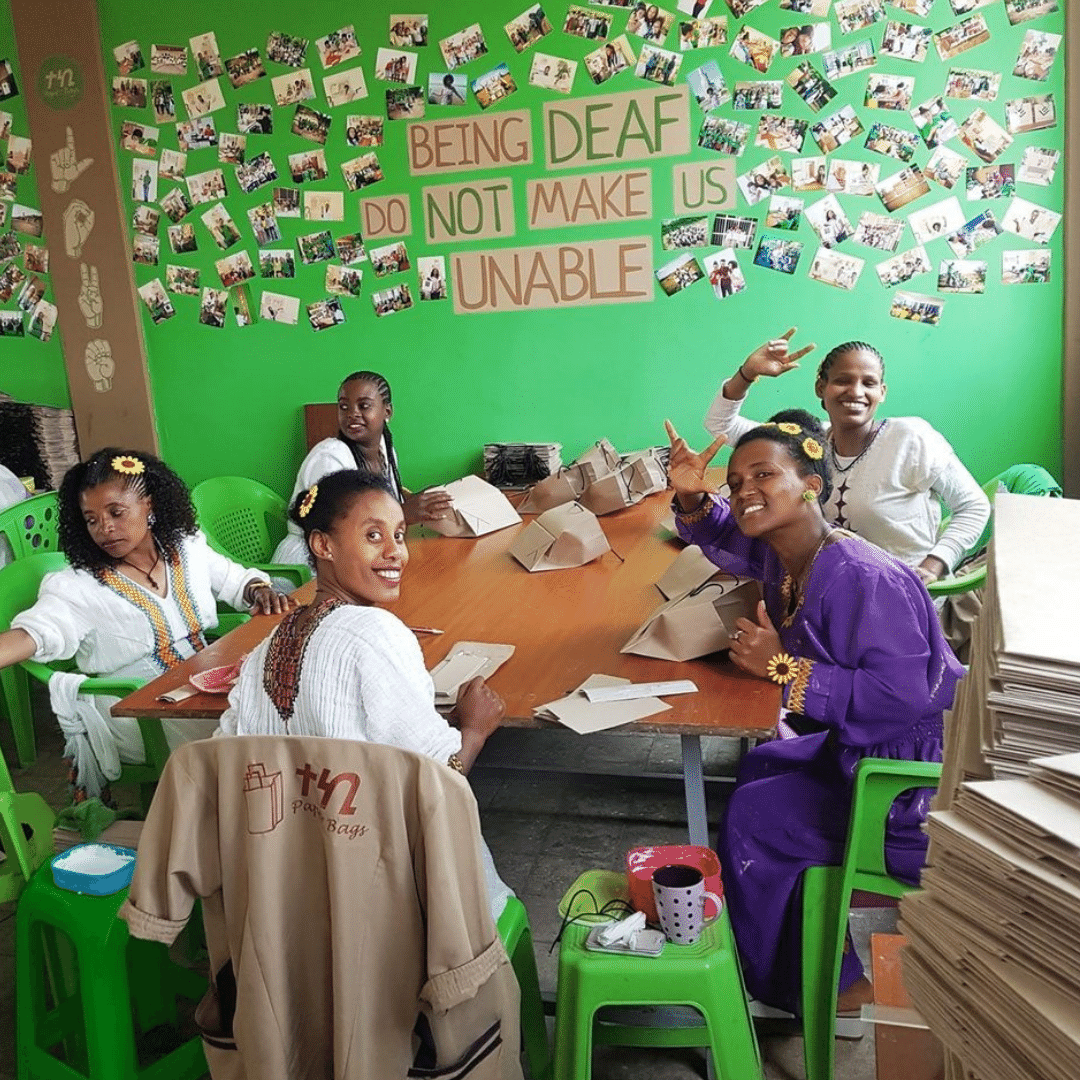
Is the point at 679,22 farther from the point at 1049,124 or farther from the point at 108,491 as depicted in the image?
the point at 108,491

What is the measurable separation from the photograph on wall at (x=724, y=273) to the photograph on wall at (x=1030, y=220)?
→ 97 centimetres

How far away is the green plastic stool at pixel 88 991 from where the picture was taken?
169cm

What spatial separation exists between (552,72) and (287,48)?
3.72ft

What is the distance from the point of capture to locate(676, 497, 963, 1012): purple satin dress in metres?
1.82

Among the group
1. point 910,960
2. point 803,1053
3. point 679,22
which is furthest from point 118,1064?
point 679,22

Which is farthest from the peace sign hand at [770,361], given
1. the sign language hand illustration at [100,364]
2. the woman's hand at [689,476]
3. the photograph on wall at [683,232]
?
the sign language hand illustration at [100,364]

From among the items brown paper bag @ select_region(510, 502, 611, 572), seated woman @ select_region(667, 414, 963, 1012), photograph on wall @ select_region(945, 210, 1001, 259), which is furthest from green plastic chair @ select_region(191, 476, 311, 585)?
photograph on wall @ select_region(945, 210, 1001, 259)

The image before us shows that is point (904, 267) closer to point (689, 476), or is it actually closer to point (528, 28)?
point (528, 28)

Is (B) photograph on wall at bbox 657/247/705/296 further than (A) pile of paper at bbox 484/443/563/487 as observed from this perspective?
No

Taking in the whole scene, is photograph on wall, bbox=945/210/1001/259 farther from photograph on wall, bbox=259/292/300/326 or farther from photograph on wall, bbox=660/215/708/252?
photograph on wall, bbox=259/292/300/326

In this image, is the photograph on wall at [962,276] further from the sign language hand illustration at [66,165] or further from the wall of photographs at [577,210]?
the sign language hand illustration at [66,165]

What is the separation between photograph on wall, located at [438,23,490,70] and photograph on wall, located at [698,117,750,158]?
94 cm

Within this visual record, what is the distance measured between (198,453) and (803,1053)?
3731 millimetres

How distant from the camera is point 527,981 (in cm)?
176
